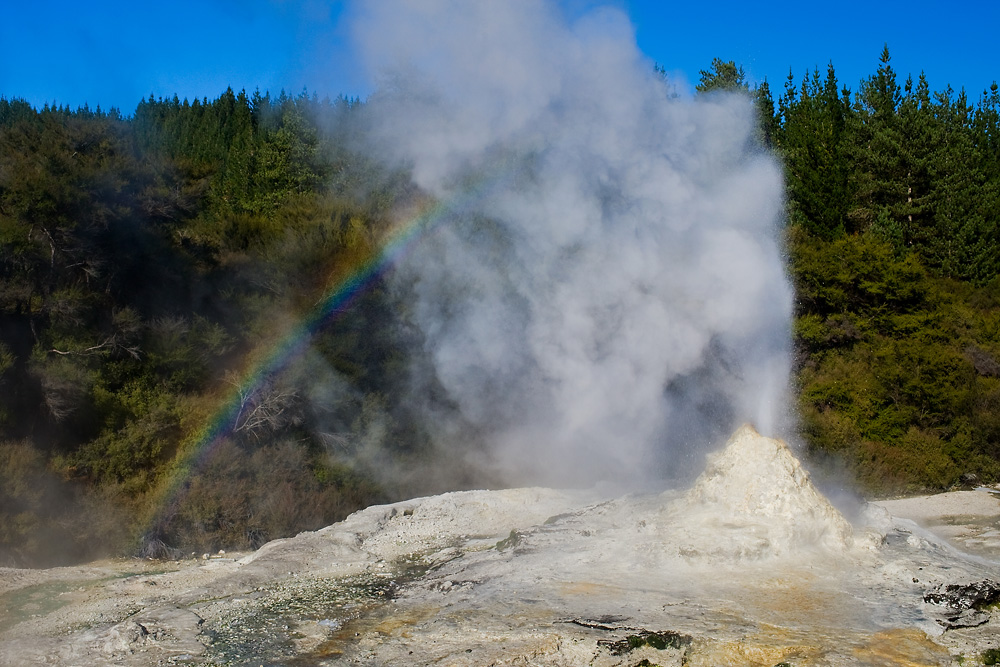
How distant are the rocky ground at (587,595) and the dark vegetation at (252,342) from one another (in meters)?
4.08

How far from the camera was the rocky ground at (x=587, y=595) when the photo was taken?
222 inches

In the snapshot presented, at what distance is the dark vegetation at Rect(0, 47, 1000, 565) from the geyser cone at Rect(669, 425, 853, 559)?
805 centimetres

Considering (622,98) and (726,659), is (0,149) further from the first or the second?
(726,659)

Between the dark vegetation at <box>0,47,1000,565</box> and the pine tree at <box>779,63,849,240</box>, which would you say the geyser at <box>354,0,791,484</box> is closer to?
the dark vegetation at <box>0,47,1000,565</box>

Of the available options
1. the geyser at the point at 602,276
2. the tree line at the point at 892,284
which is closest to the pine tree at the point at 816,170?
the tree line at the point at 892,284

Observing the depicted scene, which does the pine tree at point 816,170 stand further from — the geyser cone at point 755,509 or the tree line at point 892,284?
the geyser cone at point 755,509

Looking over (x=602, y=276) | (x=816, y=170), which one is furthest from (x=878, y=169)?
(x=602, y=276)

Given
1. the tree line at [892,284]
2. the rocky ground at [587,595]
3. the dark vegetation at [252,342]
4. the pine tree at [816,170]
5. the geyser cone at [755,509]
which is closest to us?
the rocky ground at [587,595]

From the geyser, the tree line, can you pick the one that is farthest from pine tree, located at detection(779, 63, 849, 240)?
the geyser

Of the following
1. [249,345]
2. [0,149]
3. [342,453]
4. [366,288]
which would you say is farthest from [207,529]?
[0,149]

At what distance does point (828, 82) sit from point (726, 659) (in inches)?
1333

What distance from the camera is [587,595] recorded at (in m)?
6.53

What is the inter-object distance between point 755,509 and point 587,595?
195 cm

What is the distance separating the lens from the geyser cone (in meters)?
7.20
